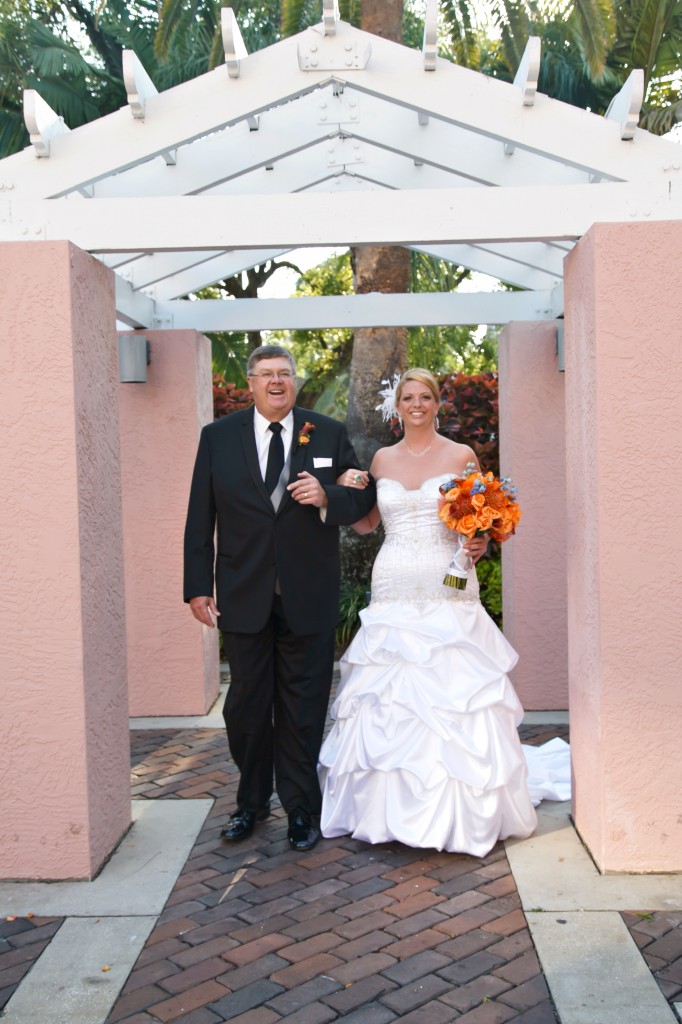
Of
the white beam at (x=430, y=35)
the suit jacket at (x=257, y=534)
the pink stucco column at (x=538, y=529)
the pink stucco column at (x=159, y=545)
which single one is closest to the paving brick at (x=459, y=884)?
the suit jacket at (x=257, y=534)

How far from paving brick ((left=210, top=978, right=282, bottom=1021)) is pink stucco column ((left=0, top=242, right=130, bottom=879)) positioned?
1187mm

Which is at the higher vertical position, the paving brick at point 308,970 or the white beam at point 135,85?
the white beam at point 135,85

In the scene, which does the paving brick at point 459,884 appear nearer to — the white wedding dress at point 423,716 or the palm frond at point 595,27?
the white wedding dress at point 423,716

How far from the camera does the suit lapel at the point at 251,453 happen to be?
14.9 ft

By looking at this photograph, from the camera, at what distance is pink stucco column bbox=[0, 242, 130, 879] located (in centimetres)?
407

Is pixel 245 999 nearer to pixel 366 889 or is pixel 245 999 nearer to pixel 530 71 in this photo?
pixel 366 889

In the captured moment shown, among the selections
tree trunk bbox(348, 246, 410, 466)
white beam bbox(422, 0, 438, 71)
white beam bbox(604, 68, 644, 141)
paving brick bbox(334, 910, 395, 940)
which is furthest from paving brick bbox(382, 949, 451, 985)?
tree trunk bbox(348, 246, 410, 466)

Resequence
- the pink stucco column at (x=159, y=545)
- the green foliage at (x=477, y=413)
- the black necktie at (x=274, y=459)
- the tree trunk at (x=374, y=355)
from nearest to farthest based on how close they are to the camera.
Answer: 1. the black necktie at (x=274, y=459)
2. the pink stucco column at (x=159, y=545)
3. the green foliage at (x=477, y=413)
4. the tree trunk at (x=374, y=355)

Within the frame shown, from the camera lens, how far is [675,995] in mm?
3123

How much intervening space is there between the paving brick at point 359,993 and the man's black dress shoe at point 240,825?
1394 mm

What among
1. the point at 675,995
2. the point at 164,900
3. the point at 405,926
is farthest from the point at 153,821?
the point at 675,995

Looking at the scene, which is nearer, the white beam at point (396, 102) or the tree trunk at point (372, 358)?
the white beam at point (396, 102)

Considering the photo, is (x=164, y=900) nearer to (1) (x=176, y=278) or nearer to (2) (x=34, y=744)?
(2) (x=34, y=744)

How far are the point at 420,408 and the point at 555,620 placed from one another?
245 cm
